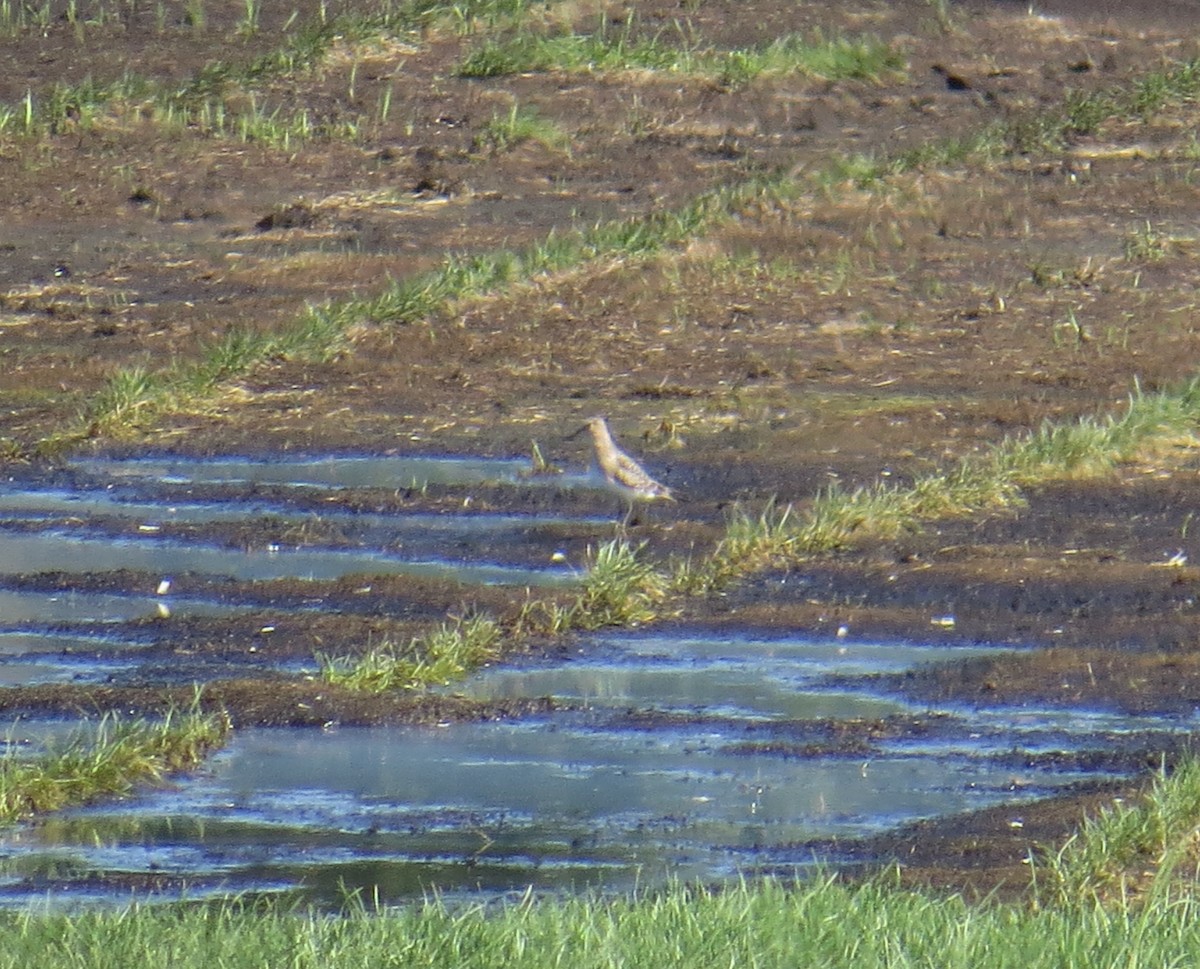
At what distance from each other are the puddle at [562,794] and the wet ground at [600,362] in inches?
3.2

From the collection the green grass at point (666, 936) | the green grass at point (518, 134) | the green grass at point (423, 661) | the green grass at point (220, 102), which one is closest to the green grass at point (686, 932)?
the green grass at point (666, 936)

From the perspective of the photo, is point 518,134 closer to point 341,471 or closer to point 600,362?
point 600,362

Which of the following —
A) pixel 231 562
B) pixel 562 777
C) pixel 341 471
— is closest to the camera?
pixel 562 777

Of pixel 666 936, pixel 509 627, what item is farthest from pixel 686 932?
pixel 509 627

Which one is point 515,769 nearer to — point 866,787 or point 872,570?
point 866,787

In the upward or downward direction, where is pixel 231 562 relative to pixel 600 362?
upward

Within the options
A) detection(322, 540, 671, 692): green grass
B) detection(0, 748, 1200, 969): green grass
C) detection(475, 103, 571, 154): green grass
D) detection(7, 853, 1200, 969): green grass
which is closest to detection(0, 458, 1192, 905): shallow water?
detection(322, 540, 671, 692): green grass

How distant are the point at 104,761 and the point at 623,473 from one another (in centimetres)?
356

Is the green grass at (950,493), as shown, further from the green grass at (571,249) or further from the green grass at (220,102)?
the green grass at (220,102)

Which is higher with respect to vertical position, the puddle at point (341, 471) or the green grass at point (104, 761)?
the green grass at point (104, 761)

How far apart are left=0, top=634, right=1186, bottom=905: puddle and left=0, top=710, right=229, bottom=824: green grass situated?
0.08 m

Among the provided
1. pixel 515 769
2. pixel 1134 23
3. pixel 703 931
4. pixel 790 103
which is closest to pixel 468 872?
pixel 515 769

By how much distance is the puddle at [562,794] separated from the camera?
633 centimetres

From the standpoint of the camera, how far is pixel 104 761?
6863mm
